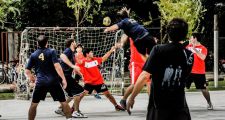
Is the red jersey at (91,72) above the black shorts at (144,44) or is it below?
below

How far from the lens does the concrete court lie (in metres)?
13.7

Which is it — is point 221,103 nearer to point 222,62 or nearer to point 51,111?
point 51,111

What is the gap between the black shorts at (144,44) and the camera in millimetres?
11531

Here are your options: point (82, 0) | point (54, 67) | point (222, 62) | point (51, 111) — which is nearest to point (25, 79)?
point (51, 111)

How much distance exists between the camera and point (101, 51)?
2514 centimetres

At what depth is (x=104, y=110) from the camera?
15.5 metres

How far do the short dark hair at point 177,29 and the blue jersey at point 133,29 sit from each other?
5300mm

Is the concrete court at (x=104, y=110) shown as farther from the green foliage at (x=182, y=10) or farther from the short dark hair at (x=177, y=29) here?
the green foliage at (x=182, y=10)

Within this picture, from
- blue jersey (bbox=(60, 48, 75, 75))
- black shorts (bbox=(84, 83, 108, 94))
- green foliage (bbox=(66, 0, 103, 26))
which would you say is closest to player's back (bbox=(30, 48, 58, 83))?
blue jersey (bbox=(60, 48, 75, 75))

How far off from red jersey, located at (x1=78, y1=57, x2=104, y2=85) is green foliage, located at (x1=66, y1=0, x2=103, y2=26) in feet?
62.8

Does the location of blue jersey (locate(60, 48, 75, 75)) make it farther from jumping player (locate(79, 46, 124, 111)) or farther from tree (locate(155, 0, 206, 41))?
tree (locate(155, 0, 206, 41))

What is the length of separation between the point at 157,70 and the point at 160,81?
14 centimetres

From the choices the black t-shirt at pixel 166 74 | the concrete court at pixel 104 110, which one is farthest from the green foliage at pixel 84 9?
the black t-shirt at pixel 166 74

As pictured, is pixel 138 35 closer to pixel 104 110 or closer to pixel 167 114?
pixel 104 110
